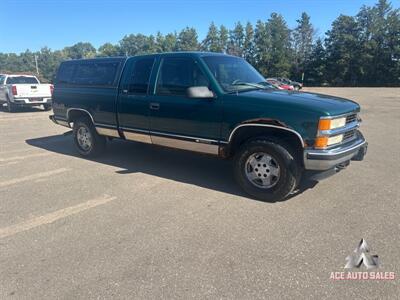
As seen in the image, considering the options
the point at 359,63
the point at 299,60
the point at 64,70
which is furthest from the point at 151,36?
the point at 64,70

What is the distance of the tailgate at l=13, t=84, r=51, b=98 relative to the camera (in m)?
15.4

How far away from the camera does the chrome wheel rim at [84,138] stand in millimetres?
6836

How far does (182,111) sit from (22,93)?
1336cm

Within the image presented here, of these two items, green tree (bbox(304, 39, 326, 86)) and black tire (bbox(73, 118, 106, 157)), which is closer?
black tire (bbox(73, 118, 106, 157))

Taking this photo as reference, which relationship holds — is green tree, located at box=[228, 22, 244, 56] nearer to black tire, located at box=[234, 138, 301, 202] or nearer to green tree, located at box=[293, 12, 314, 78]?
green tree, located at box=[293, 12, 314, 78]

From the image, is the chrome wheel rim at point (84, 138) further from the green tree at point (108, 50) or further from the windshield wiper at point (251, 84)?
the green tree at point (108, 50)

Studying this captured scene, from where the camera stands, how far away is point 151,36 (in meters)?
109

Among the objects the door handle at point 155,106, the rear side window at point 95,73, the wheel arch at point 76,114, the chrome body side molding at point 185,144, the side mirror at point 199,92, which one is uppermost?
A: the rear side window at point 95,73

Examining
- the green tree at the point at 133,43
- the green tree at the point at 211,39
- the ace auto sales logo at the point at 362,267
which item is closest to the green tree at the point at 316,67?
the green tree at the point at 211,39

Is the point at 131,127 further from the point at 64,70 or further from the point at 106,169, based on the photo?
the point at 64,70

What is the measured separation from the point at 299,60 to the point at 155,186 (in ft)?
263

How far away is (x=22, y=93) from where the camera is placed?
15.5m

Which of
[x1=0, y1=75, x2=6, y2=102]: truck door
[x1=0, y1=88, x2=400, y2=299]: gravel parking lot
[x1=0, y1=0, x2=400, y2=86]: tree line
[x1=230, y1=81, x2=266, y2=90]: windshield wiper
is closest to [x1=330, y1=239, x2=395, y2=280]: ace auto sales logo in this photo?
[x1=0, y1=88, x2=400, y2=299]: gravel parking lot

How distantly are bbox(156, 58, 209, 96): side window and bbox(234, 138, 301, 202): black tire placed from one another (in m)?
1.17
